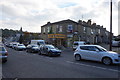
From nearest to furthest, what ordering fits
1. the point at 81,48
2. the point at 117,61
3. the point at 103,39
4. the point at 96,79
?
1. the point at 96,79
2. the point at 117,61
3. the point at 81,48
4. the point at 103,39

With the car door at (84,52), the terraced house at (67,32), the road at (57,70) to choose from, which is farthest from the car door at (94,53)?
the terraced house at (67,32)

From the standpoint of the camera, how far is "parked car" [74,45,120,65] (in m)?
8.74


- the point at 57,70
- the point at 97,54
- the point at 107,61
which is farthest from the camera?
the point at 97,54

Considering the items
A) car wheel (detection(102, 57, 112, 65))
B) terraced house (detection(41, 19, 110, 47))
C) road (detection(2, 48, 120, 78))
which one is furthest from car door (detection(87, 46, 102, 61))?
terraced house (detection(41, 19, 110, 47))

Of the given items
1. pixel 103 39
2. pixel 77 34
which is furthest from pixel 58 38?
pixel 103 39

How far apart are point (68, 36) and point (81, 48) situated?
17864 mm

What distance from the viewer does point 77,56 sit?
36.7 ft

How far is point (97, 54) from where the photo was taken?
31.4ft

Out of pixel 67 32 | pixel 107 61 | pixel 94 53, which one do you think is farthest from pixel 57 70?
pixel 67 32

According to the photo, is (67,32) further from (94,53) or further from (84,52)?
(94,53)

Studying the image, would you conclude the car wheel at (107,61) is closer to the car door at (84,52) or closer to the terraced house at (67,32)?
the car door at (84,52)

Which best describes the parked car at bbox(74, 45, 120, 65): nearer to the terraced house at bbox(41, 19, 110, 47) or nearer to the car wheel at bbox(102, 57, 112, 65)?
the car wheel at bbox(102, 57, 112, 65)

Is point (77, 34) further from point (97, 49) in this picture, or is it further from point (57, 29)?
point (97, 49)

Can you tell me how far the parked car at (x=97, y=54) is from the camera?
8739 mm
